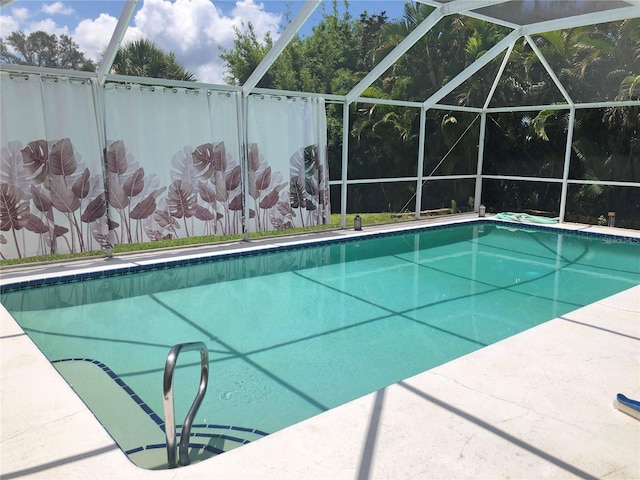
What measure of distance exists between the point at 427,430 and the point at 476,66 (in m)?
7.07

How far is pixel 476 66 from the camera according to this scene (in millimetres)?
8195

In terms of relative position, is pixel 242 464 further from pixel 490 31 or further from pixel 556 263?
pixel 490 31

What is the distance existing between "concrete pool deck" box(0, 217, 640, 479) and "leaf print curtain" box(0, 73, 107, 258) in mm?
2426

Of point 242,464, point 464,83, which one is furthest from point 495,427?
point 464,83

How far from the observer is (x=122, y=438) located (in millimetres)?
2836

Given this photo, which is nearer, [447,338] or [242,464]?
[242,464]

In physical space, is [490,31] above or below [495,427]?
above

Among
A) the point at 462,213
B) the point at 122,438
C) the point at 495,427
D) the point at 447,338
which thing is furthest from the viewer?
the point at 462,213

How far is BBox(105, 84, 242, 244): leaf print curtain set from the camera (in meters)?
6.09

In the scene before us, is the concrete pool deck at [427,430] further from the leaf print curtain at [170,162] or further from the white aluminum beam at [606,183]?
the white aluminum beam at [606,183]

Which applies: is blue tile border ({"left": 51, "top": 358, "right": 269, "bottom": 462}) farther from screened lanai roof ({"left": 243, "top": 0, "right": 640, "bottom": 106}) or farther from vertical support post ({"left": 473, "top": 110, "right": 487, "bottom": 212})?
vertical support post ({"left": 473, "top": 110, "right": 487, "bottom": 212})

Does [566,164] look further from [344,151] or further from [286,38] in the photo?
[286,38]

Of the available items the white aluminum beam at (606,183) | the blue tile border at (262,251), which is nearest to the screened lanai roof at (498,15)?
the blue tile border at (262,251)

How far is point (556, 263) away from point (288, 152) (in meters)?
4.23
